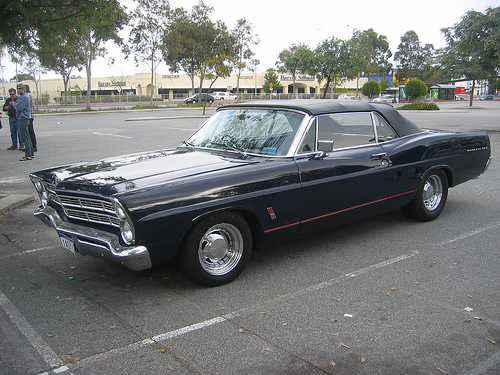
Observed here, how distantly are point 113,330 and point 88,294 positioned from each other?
2.46 ft

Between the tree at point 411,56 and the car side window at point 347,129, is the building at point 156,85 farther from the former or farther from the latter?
the car side window at point 347,129

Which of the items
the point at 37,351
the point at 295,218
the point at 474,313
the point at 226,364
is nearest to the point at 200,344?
the point at 226,364

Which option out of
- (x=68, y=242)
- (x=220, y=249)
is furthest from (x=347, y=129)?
(x=68, y=242)

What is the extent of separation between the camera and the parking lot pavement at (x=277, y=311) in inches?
119

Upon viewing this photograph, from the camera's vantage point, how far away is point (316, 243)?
5352 millimetres

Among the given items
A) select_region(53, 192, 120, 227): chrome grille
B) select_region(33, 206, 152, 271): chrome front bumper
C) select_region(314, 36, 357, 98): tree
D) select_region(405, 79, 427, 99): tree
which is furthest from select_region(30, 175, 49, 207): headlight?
select_region(405, 79, 427, 99): tree

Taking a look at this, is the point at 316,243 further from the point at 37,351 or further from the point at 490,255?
the point at 37,351

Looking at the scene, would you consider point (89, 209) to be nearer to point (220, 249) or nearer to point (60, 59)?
point (220, 249)

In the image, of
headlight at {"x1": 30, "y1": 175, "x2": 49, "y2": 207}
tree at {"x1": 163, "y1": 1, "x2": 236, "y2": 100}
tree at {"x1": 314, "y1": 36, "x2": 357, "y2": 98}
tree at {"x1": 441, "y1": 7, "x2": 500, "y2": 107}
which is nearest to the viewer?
headlight at {"x1": 30, "y1": 175, "x2": 49, "y2": 207}

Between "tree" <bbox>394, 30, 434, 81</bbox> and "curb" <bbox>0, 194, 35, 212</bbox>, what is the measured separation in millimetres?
107362

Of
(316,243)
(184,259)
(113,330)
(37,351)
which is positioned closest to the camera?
(37,351)

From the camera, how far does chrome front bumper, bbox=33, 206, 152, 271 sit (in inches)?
142

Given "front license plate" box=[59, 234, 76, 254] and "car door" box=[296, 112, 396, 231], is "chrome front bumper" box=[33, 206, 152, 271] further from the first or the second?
"car door" box=[296, 112, 396, 231]

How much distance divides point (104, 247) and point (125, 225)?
26 cm
